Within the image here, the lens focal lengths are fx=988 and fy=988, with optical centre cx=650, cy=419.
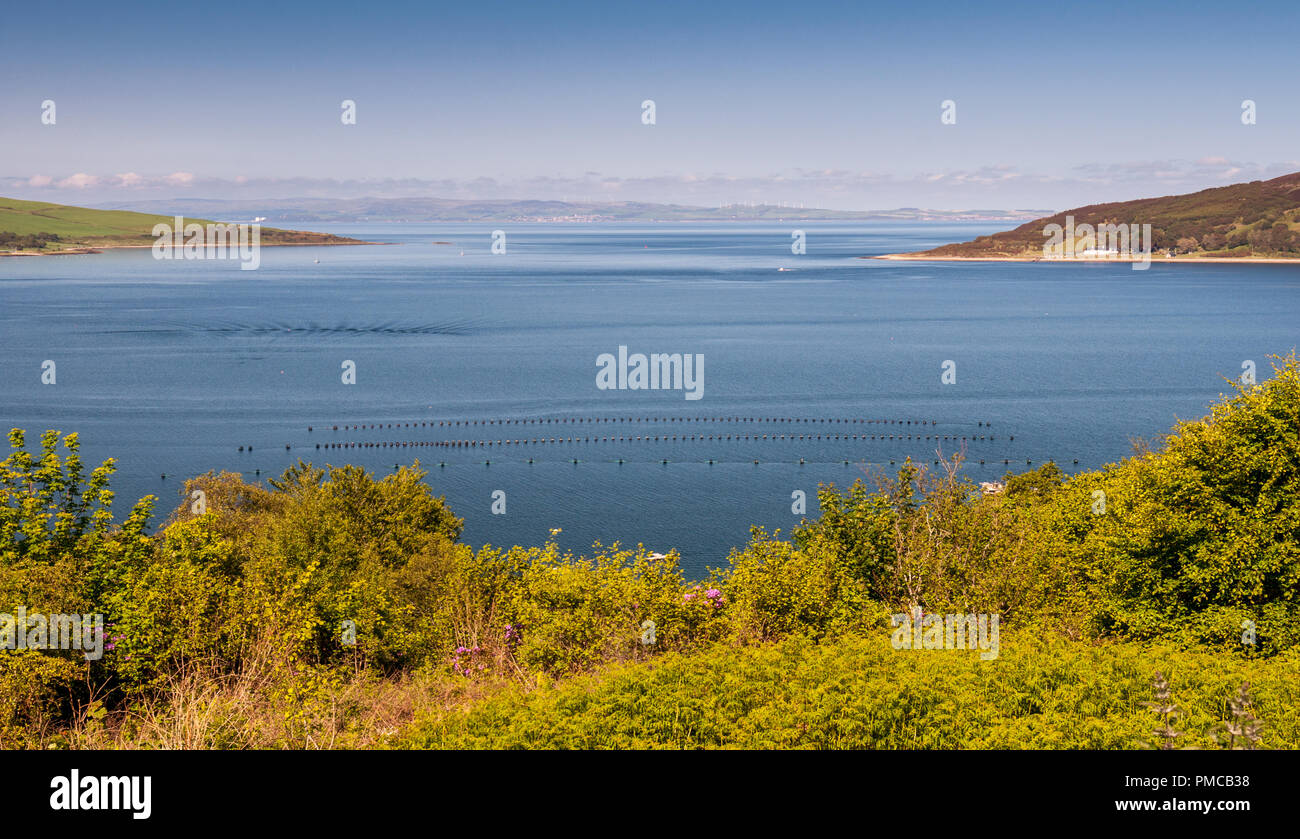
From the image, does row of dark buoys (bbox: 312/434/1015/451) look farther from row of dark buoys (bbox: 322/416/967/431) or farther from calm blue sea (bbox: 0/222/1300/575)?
row of dark buoys (bbox: 322/416/967/431)

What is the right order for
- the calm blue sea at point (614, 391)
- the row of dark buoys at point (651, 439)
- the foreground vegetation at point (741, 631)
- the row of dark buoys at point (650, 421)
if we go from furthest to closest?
the row of dark buoys at point (650, 421) → the row of dark buoys at point (651, 439) → the calm blue sea at point (614, 391) → the foreground vegetation at point (741, 631)

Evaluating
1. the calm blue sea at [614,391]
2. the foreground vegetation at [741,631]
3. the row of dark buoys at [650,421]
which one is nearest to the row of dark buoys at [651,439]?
the calm blue sea at [614,391]

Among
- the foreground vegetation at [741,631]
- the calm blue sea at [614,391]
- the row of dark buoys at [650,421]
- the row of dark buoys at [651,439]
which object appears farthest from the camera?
the row of dark buoys at [650,421]

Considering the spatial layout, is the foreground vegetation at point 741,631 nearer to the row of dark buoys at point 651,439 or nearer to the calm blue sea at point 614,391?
the calm blue sea at point 614,391

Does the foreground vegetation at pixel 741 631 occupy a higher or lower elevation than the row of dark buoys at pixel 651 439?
higher

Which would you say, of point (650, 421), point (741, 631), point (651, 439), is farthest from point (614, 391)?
point (741, 631)

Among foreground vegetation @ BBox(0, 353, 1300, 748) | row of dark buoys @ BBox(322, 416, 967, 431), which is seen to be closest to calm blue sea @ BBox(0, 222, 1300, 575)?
row of dark buoys @ BBox(322, 416, 967, 431)

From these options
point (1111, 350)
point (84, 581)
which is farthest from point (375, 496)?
point (1111, 350)
